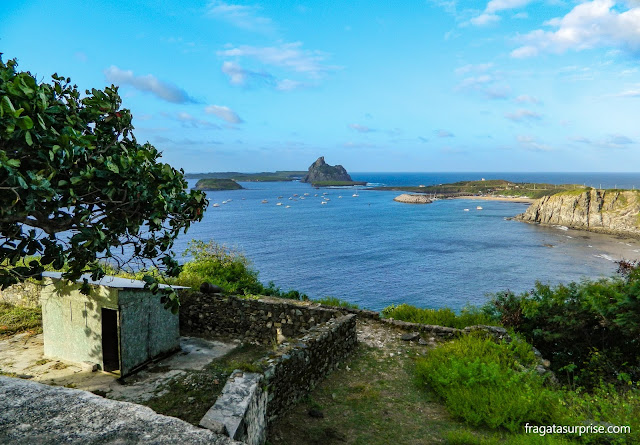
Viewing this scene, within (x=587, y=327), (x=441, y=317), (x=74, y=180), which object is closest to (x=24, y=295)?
(x=74, y=180)

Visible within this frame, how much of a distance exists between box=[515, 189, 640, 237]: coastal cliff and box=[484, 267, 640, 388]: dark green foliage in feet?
331

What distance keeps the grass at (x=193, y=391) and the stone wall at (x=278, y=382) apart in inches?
22.4

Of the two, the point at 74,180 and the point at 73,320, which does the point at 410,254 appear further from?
the point at 74,180

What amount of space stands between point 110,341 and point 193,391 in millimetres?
4044

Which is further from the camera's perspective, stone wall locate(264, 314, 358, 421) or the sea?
the sea

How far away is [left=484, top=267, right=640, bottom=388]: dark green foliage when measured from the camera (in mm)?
11203

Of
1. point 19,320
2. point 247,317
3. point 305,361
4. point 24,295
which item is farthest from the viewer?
point 24,295

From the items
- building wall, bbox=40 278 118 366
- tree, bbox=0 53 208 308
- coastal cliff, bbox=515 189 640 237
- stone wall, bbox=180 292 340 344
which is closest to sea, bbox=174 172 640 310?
coastal cliff, bbox=515 189 640 237

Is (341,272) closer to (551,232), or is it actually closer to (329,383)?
(329,383)

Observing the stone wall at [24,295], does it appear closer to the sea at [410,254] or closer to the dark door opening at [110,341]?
the dark door opening at [110,341]

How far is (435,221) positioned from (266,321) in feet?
337

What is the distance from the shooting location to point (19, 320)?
563 inches

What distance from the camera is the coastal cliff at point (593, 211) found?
318 ft

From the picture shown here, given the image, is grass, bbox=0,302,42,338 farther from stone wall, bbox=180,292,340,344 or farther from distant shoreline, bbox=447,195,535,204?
distant shoreline, bbox=447,195,535,204
